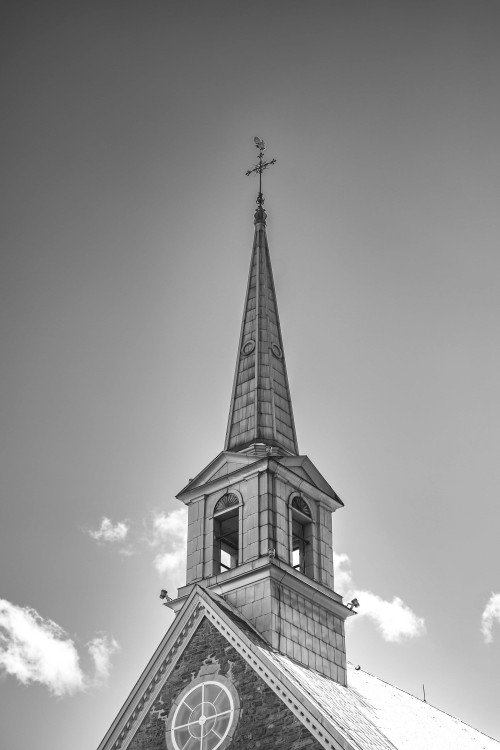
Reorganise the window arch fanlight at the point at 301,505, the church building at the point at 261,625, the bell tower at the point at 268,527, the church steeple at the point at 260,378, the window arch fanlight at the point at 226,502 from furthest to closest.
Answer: the church steeple at the point at 260,378 < the window arch fanlight at the point at 301,505 < the window arch fanlight at the point at 226,502 < the bell tower at the point at 268,527 < the church building at the point at 261,625

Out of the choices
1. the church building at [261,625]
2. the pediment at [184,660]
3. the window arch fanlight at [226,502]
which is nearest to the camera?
the church building at [261,625]

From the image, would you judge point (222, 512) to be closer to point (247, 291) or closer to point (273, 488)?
point (273, 488)

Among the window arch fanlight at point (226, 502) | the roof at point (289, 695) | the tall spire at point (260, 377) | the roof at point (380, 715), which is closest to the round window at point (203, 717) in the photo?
the roof at point (289, 695)

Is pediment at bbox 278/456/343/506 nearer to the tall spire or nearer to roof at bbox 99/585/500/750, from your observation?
the tall spire

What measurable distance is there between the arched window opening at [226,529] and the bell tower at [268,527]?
0.12 ft

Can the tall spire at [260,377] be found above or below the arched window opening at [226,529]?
above

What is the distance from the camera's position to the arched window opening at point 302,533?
138 ft

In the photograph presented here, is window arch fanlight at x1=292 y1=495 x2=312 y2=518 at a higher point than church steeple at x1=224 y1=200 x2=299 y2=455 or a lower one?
lower

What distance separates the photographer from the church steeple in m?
44.2

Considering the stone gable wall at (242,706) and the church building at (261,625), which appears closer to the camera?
Answer: the stone gable wall at (242,706)

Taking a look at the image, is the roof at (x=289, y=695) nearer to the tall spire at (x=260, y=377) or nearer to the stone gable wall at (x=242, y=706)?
the stone gable wall at (x=242, y=706)

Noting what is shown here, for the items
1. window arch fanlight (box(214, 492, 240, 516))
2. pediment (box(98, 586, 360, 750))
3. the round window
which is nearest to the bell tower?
window arch fanlight (box(214, 492, 240, 516))

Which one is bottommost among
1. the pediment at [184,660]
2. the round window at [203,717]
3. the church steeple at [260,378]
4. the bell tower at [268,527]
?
the round window at [203,717]

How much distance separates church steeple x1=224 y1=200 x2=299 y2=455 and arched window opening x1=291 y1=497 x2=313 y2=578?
Result: 7.30 feet
